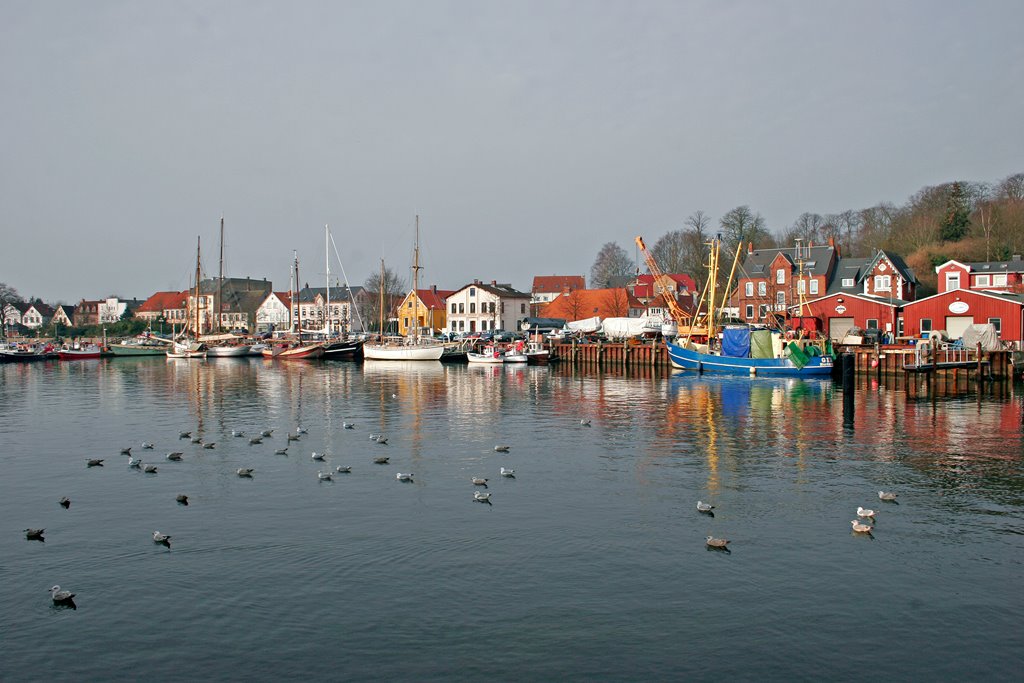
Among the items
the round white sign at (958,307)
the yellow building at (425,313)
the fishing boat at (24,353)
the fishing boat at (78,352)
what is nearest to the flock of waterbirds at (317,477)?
the round white sign at (958,307)

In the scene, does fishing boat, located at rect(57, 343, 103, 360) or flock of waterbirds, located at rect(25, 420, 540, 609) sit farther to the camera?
fishing boat, located at rect(57, 343, 103, 360)

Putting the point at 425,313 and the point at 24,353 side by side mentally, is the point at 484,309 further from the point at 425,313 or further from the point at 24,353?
the point at 24,353

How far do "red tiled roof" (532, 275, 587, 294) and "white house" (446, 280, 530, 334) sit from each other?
28011mm

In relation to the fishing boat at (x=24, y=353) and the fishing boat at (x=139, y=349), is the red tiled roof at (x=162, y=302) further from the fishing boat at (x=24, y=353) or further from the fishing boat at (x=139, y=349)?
the fishing boat at (x=24, y=353)

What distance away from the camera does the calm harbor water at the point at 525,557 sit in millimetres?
11734

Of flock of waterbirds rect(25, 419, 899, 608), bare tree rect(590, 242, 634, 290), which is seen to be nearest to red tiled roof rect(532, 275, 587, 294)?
bare tree rect(590, 242, 634, 290)

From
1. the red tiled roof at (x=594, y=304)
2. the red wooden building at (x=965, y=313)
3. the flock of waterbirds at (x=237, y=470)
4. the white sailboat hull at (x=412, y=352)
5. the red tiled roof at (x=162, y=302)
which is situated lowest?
the flock of waterbirds at (x=237, y=470)

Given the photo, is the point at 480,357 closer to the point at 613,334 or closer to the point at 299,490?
the point at 613,334

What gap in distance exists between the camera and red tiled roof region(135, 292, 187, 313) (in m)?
160

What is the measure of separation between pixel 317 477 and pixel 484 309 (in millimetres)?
86913

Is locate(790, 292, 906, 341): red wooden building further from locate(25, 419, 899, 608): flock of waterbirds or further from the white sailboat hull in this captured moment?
locate(25, 419, 899, 608): flock of waterbirds

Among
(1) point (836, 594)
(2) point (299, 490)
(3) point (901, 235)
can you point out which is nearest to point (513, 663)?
(1) point (836, 594)

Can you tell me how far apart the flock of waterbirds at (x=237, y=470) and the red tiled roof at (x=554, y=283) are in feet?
352

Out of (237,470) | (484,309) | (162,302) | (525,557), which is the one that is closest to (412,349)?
(484,309)
